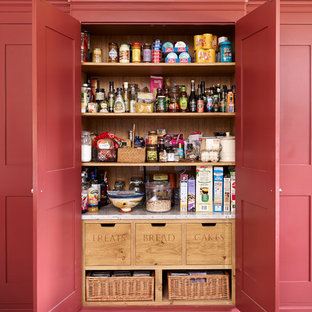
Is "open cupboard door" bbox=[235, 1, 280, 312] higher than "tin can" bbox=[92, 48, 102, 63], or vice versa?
"tin can" bbox=[92, 48, 102, 63]

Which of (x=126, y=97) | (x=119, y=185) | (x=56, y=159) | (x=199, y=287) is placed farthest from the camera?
(x=119, y=185)

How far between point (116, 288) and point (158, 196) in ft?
2.40

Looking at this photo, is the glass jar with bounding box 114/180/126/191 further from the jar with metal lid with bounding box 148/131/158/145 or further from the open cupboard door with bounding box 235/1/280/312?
the open cupboard door with bounding box 235/1/280/312

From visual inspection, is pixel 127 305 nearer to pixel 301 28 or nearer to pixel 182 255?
pixel 182 255

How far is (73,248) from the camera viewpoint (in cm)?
205

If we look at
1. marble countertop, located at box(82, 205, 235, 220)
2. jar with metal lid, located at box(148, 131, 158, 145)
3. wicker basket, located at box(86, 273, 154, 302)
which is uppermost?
jar with metal lid, located at box(148, 131, 158, 145)

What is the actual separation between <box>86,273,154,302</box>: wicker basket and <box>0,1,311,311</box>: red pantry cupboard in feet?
0.36

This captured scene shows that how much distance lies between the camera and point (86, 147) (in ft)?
7.34

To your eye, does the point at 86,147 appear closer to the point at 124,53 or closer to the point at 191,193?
the point at 124,53

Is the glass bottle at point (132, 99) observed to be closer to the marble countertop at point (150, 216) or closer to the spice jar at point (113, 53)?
the spice jar at point (113, 53)

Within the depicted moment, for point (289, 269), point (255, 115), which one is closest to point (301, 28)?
point (255, 115)

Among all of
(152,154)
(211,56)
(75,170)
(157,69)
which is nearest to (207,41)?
(211,56)

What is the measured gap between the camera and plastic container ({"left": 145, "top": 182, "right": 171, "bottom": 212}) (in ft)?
7.38

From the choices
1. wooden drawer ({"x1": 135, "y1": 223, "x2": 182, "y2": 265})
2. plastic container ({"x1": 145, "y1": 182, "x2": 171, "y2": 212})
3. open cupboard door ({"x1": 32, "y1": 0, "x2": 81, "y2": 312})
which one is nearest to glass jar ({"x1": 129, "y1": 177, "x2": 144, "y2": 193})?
plastic container ({"x1": 145, "y1": 182, "x2": 171, "y2": 212})
